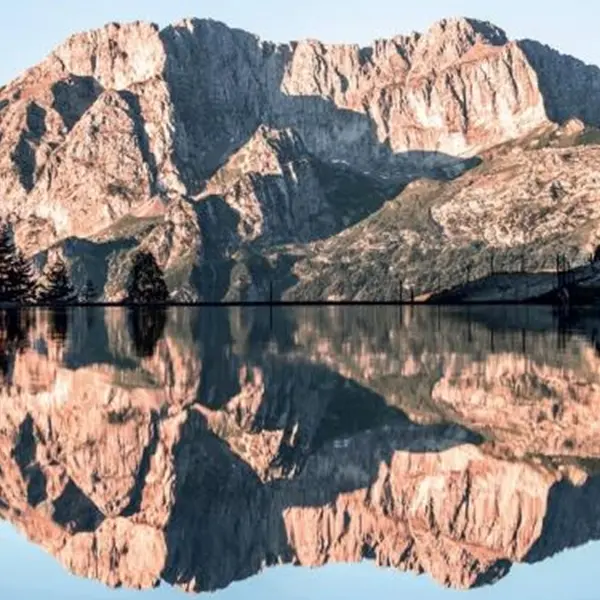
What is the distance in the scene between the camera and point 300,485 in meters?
30.6

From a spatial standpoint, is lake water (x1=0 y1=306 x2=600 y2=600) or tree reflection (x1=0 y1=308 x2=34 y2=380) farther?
tree reflection (x1=0 y1=308 x2=34 y2=380)

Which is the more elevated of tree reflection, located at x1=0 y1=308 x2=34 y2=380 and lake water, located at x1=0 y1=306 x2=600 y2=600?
lake water, located at x1=0 y1=306 x2=600 y2=600

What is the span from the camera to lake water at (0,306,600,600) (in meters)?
22.7

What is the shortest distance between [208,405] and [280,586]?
25083mm

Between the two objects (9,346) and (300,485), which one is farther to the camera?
(9,346)

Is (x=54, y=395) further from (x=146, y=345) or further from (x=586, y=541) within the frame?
(x=146, y=345)

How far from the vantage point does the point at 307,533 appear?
25.6m

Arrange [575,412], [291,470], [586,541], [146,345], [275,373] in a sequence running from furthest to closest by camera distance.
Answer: [146,345] < [275,373] < [575,412] < [291,470] < [586,541]

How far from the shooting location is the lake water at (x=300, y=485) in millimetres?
22734

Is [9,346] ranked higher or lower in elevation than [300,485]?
lower

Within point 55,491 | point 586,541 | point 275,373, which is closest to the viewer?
point 586,541

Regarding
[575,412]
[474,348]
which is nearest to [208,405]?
[575,412]

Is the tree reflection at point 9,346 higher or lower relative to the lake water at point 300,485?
lower

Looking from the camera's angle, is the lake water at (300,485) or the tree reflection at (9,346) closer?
the lake water at (300,485)
